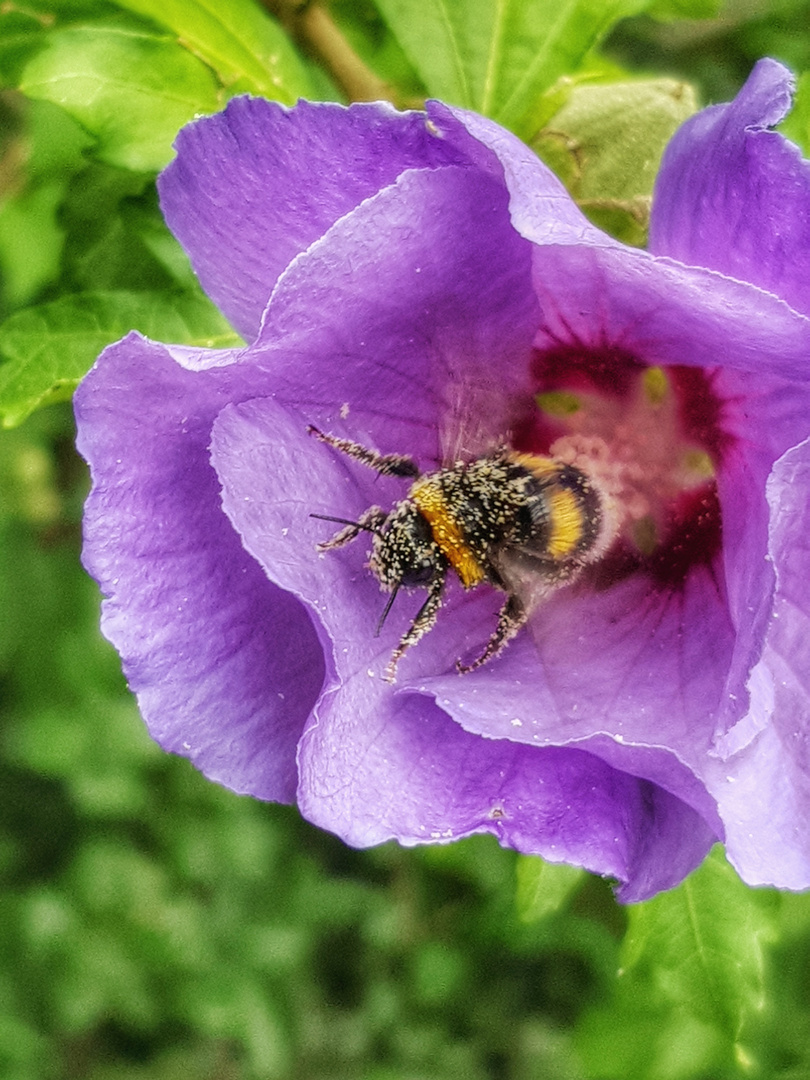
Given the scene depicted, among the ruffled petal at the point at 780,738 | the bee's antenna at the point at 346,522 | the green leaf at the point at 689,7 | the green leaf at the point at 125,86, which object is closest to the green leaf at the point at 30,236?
the green leaf at the point at 125,86

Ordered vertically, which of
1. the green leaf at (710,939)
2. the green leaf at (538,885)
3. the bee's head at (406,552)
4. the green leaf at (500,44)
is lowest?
the green leaf at (710,939)

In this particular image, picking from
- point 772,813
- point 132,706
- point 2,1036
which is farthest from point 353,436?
point 2,1036

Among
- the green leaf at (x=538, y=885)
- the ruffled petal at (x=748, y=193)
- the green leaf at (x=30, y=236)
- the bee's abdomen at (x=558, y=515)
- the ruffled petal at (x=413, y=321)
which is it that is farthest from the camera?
the green leaf at (x=30, y=236)

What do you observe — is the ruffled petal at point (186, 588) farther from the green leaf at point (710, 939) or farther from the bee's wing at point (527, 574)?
the green leaf at point (710, 939)

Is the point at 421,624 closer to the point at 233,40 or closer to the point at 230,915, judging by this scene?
the point at 233,40

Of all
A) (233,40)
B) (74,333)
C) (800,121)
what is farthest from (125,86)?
(800,121)
